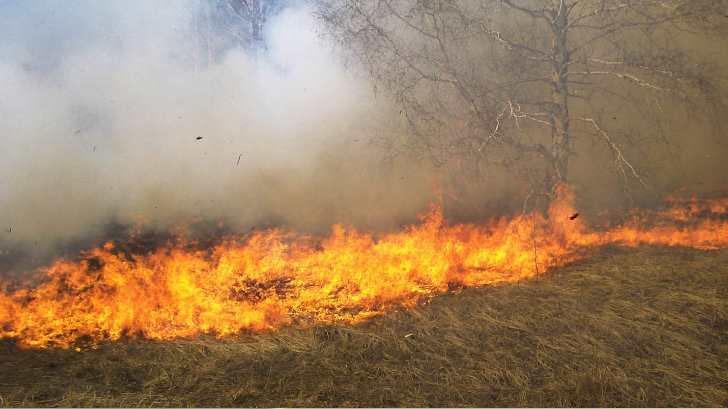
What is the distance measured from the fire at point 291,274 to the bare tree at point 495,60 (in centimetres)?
110

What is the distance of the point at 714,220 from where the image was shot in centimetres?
737

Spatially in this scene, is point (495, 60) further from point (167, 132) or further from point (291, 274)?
point (167, 132)

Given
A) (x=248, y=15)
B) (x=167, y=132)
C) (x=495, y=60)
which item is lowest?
(x=167, y=132)

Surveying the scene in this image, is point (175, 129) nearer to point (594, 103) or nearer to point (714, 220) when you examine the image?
point (594, 103)

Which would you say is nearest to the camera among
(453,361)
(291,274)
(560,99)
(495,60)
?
(453,361)

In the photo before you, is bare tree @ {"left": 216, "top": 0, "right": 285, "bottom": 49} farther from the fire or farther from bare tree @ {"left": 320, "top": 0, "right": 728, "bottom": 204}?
the fire

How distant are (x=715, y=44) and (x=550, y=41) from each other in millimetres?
2420

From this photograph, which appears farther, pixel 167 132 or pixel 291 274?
pixel 167 132

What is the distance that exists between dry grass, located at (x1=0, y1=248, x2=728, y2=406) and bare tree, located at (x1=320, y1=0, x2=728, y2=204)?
9.57ft

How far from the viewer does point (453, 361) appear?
416 centimetres

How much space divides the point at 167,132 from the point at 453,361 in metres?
5.10

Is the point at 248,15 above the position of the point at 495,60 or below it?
above

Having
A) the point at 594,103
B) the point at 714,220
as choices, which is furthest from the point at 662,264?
the point at 594,103

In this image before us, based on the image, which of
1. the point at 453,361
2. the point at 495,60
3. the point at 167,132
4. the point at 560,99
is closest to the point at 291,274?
the point at 453,361
